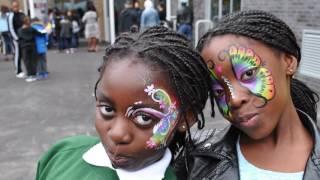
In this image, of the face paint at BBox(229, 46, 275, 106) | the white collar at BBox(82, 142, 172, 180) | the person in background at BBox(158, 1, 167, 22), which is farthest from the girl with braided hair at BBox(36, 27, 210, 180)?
the person in background at BBox(158, 1, 167, 22)

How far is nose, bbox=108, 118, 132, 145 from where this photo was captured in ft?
4.07

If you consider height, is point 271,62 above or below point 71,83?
above

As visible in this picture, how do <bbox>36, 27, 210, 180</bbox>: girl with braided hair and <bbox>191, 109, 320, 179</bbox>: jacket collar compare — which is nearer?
<bbox>36, 27, 210, 180</bbox>: girl with braided hair

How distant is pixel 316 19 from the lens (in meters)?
6.68

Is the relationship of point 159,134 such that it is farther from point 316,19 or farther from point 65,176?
point 316,19

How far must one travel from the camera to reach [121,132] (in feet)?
4.07

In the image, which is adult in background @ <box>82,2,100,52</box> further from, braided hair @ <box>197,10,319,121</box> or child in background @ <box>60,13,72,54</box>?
braided hair @ <box>197,10,319,121</box>

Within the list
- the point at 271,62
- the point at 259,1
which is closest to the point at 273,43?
the point at 271,62

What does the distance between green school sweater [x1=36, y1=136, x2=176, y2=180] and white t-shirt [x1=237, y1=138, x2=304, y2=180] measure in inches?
9.5

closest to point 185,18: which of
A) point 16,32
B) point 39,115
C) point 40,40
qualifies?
point 40,40

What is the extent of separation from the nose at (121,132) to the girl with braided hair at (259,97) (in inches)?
13.4

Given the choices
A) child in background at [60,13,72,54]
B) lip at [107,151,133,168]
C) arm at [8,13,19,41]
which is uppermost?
lip at [107,151,133,168]

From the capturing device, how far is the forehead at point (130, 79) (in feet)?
4.12

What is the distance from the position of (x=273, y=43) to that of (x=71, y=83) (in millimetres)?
7874
